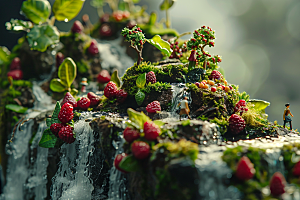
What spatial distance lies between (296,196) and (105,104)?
12.3 ft

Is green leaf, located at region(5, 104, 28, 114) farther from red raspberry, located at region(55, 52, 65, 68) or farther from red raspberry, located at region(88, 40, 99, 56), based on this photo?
red raspberry, located at region(88, 40, 99, 56)

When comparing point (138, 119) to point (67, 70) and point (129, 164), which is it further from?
point (67, 70)

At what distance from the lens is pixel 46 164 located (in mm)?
5680

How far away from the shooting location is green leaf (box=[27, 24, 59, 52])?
7.00 m

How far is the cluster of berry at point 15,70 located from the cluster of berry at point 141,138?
549 cm

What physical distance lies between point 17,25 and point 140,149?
6.13 metres

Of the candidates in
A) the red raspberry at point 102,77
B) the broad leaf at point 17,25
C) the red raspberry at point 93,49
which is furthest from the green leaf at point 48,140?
the broad leaf at point 17,25

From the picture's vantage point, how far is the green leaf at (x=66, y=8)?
7.11 metres

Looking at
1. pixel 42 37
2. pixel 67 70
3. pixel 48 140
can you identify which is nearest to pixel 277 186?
pixel 48 140

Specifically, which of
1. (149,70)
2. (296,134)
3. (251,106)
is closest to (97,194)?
(149,70)

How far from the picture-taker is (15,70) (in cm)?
737

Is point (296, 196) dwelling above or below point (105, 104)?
below

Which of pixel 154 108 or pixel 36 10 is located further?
pixel 36 10

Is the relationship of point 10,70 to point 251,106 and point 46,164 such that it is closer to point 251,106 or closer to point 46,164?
point 46,164
